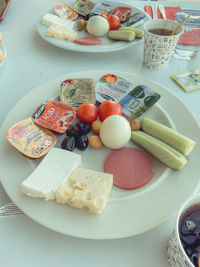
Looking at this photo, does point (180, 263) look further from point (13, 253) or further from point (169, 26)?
point (169, 26)

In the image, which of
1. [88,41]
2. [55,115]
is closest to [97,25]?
[88,41]

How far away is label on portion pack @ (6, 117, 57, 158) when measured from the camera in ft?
2.15

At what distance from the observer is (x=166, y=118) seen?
2.52ft

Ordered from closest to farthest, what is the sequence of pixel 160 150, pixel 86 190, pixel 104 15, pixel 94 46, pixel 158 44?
pixel 86 190 < pixel 160 150 < pixel 158 44 < pixel 94 46 < pixel 104 15

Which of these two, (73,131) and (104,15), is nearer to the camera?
(73,131)

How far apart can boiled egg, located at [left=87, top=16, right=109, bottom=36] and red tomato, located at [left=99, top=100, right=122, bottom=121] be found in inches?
17.8

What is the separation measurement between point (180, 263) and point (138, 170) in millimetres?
238

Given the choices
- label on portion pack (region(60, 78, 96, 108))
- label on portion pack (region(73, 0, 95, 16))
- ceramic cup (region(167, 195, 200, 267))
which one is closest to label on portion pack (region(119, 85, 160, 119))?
label on portion pack (region(60, 78, 96, 108))

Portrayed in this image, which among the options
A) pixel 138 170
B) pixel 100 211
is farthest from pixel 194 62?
pixel 100 211

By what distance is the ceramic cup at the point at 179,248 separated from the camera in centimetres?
42

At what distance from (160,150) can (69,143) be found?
236mm

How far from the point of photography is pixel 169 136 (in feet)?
2.27

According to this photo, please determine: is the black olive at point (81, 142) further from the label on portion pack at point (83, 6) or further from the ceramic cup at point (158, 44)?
the label on portion pack at point (83, 6)

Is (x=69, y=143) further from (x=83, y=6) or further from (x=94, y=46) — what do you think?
(x=83, y=6)
